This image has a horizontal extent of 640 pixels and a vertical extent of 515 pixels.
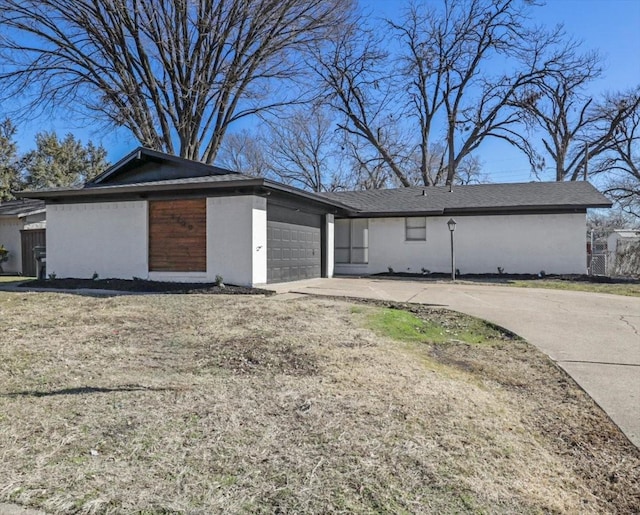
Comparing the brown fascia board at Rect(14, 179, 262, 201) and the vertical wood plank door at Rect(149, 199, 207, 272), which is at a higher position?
the brown fascia board at Rect(14, 179, 262, 201)

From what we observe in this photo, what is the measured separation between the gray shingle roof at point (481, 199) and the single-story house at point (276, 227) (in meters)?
0.04

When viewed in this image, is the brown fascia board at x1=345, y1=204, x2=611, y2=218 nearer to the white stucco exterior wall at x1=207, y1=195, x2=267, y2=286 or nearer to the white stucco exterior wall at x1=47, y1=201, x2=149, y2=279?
the white stucco exterior wall at x1=207, y1=195, x2=267, y2=286

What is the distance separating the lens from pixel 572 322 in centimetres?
782

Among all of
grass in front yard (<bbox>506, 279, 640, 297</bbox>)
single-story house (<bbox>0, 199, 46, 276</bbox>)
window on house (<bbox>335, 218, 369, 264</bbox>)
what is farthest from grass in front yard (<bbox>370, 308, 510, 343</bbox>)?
single-story house (<bbox>0, 199, 46, 276</bbox>)

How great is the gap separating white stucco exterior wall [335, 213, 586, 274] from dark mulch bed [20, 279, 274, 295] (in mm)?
8393

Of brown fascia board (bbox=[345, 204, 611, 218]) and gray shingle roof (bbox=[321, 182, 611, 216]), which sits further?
gray shingle roof (bbox=[321, 182, 611, 216])

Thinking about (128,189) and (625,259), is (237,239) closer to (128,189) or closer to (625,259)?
(128,189)

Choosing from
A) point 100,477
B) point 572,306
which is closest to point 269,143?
point 572,306

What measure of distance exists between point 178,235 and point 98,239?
2.66 m

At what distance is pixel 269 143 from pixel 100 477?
3588 centimetres

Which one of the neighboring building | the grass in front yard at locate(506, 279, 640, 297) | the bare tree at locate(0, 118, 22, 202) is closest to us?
the grass in front yard at locate(506, 279, 640, 297)

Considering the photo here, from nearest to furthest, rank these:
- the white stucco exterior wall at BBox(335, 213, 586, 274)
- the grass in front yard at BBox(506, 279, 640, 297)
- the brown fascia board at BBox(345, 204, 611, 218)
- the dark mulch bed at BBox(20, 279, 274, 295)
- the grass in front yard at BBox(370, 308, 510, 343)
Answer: the grass in front yard at BBox(370, 308, 510, 343) < the dark mulch bed at BBox(20, 279, 274, 295) < the grass in front yard at BBox(506, 279, 640, 297) < the brown fascia board at BBox(345, 204, 611, 218) < the white stucco exterior wall at BBox(335, 213, 586, 274)

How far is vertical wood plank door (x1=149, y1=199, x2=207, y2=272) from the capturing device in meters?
12.1

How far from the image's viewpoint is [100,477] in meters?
2.56
